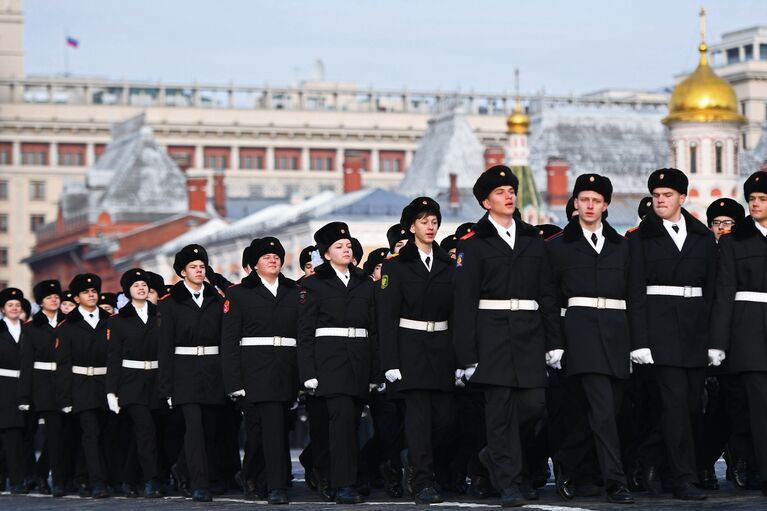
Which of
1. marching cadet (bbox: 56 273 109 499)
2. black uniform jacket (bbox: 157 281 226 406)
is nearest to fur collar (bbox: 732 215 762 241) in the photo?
black uniform jacket (bbox: 157 281 226 406)

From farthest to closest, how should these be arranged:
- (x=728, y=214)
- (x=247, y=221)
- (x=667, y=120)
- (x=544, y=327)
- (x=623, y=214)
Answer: (x=247, y=221) → (x=623, y=214) → (x=667, y=120) → (x=728, y=214) → (x=544, y=327)

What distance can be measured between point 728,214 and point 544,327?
7.41 feet

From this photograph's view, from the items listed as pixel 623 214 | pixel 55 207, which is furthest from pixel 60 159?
pixel 623 214

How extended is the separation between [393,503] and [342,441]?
85cm

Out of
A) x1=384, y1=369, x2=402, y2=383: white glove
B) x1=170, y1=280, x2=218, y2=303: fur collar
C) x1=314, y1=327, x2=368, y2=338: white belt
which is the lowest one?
x1=384, y1=369, x2=402, y2=383: white glove

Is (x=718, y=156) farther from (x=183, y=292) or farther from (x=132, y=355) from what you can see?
(x=183, y=292)

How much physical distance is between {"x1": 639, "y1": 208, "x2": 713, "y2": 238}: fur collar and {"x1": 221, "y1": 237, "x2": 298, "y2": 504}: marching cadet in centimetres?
320

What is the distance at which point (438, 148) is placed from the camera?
348 ft

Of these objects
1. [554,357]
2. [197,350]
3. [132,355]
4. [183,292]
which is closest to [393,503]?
[554,357]

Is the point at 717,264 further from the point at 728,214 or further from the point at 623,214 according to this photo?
→ the point at 623,214

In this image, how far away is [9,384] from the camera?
74.6 feet

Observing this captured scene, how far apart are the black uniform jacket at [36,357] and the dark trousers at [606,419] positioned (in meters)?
8.01

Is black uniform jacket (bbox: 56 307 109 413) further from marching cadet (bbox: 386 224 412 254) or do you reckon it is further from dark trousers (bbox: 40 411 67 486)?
marching cadet (bbox: 386 224 412 254)

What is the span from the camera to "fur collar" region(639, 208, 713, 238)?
52.2 feet
